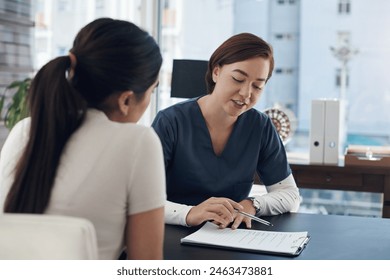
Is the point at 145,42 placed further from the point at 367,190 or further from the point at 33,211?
the point at 367,190

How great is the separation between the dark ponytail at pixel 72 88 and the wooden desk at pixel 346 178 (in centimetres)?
183

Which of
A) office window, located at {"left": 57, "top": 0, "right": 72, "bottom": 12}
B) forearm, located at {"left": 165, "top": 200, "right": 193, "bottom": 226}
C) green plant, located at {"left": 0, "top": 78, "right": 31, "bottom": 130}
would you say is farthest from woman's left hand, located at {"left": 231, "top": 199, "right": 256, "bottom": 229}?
office window, located at {"left": 57, "top": 0, "right": 72, "bottom": 12}

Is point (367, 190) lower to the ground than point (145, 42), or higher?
lower

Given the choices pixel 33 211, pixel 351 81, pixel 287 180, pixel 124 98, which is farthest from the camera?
pixel 351 81

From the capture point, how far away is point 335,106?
107 inches

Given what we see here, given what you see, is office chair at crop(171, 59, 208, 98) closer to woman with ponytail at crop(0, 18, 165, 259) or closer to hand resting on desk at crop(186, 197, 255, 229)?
hand resting on desk at crop(186, 197, 255, 229)

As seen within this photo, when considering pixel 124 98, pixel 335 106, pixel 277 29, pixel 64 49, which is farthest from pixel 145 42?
pixel 277 29

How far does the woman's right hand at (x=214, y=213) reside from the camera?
4.39ft

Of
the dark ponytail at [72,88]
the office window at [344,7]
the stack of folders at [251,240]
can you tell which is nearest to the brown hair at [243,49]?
the stack of folders at [251,240]

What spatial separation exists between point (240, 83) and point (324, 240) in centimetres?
55

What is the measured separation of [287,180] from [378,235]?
0.44 m

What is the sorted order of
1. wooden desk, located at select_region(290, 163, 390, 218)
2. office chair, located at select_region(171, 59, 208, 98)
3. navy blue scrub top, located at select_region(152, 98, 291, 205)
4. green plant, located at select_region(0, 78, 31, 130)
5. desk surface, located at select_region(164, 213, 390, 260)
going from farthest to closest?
wooden desk, located at select_region(290, 163, 390, 218), office chair, located at select_region(171, 59, 208, 98), green plant, located at select_region(0, 78, 31, 130), navy blue scrub top, located at select_region(152, 98, 291, 205), desk surface, located at select_region(164, 213, 390, 260)

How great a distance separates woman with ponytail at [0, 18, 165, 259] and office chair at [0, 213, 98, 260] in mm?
127

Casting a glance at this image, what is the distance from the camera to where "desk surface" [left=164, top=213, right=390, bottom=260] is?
3.71 ft
